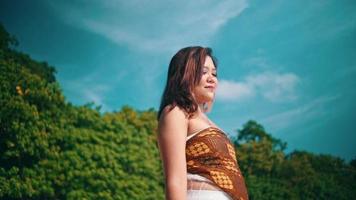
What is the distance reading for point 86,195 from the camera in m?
11.3

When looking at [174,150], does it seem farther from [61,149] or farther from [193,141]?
[61,149]

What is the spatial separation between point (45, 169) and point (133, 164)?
2483 millimetres

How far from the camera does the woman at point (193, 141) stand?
162 cm

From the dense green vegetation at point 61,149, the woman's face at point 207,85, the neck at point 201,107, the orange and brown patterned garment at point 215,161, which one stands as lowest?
the orange and brown patterned garment at point 215,161

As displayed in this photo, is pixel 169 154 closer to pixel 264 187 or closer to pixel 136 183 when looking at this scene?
pixel 136 183

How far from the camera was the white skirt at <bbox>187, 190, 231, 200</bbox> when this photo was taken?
1620mm

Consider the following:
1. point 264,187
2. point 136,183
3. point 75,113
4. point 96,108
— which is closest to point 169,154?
point 136,183

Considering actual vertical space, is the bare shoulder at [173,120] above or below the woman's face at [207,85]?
below

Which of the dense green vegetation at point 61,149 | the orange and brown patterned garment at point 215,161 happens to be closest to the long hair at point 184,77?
the orange and brown patterned garment at point 215,161

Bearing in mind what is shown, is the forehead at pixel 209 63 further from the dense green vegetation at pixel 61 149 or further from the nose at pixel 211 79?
the dense green vegetation at pixel 61 149

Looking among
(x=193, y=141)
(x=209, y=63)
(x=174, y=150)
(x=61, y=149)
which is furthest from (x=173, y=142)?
(x=61, y=149)

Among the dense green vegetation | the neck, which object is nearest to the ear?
the neck

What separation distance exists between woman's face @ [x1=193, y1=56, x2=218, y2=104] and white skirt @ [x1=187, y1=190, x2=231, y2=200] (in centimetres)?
42

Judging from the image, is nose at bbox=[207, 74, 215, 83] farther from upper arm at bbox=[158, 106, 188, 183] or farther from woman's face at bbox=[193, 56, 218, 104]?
upper arm at bbox=[158, 106, 188, 183]
